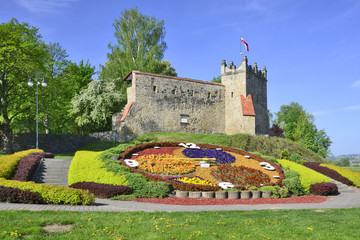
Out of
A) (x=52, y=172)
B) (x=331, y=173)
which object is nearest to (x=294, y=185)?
(x=331, y=173)

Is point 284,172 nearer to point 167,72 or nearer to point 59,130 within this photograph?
point 167,72

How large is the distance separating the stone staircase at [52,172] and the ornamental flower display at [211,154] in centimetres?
663

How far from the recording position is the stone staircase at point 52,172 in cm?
1485

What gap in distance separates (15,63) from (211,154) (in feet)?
55.0

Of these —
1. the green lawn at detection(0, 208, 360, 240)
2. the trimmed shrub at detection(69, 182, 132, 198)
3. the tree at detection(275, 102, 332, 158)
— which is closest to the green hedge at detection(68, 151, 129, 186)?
the trimmed shrub at detection(69, 182, 132, 198)

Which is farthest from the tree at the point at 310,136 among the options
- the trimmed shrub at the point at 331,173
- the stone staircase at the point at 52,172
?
the stone staircase at the point at 52,172

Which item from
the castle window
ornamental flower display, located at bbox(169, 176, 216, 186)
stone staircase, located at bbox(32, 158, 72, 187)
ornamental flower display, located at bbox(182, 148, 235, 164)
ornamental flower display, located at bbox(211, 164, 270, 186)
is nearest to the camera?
ornamental flower display, located at bbox(169, 176, 216, 186)

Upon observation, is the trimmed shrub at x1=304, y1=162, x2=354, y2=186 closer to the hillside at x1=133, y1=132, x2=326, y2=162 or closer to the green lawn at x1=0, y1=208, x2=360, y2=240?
the hillside at x1=133, y1=132, x2=326, y2=162

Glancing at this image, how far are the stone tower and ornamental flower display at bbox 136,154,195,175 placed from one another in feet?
58.1

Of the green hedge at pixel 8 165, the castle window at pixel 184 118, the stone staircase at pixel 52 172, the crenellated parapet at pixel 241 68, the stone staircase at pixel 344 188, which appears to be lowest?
the stone staircase at pixel 344 188

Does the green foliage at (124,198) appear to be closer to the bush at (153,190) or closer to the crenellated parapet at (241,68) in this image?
the bush at (153,190)

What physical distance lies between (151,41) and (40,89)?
20.7m

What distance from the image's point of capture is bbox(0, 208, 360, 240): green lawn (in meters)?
6.52

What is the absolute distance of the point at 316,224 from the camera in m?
8.15
